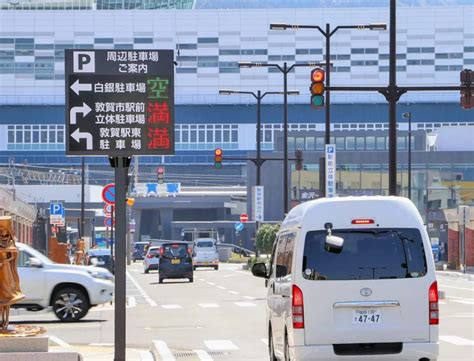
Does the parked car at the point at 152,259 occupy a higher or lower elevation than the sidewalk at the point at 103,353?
lower

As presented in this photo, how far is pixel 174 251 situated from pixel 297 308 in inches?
1681

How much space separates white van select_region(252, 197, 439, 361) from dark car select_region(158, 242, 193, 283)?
4273cm

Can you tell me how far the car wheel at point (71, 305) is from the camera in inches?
1147

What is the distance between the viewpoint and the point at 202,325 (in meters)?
27.7

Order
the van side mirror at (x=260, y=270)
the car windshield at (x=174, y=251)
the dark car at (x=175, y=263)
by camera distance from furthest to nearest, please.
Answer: the dark car at (x=175, y=263), the car windshield at (x=174, y=251), the van side mirror at (x=260, y=270)

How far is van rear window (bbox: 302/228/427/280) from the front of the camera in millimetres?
14398

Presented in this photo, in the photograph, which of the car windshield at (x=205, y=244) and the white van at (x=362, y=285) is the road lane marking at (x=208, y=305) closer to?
the white van at (x=362, y=285)

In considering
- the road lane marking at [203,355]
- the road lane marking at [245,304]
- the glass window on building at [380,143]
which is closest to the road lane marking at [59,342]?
the road lane marking at [203,355]

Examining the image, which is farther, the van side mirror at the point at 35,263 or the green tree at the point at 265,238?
the green tree at the point at 265,238

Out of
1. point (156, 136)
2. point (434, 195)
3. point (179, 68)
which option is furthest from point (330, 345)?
point (179, 68)

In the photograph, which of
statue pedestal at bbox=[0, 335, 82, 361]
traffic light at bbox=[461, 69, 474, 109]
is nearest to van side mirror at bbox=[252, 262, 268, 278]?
statue pedestal at bbox=[0, 335, 82, 361]

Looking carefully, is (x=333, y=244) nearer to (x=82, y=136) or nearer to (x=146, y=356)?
(x=82, y=136)

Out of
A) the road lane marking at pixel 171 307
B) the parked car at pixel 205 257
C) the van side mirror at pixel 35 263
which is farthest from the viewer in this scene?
the parked car at pixel 205 257

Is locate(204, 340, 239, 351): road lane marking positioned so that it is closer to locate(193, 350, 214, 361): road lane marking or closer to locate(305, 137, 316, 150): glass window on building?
locate(193, 350, 214, 361): road lane marking
